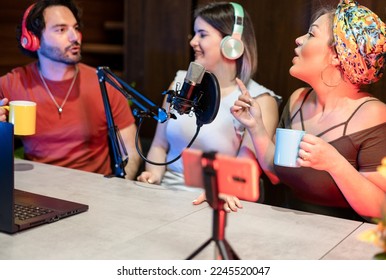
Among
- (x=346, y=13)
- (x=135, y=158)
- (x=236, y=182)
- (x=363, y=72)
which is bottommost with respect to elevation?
(x=135, y=158)

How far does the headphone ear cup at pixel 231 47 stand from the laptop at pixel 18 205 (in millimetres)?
860

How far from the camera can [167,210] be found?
1.65 metres

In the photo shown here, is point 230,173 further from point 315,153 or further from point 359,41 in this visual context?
point 359,41

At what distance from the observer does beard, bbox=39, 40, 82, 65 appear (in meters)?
2.42

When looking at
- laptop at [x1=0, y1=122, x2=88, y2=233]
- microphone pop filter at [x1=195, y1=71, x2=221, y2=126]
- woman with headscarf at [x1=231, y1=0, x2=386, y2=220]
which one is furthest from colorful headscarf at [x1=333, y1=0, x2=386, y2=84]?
laptop at [x1=0, y1=122, x2=88, y2=233]

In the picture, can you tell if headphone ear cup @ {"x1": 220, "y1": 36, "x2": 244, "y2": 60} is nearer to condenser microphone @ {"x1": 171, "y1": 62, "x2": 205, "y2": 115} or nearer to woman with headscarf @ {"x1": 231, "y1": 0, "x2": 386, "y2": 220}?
woman with headscarf @ {"x1": 231, "y1": 0, "x2": 386, "y2": 220}

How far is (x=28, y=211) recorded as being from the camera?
1.56m

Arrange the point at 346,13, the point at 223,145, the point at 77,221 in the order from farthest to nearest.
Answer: the point at 223,145
the point at 346,13
the point at 77,221

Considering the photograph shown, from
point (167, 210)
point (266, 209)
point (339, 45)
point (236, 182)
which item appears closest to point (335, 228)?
point (266, 209)

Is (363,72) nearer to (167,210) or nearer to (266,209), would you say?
(266,209)

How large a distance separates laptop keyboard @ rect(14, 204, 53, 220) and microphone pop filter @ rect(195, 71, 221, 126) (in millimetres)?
511

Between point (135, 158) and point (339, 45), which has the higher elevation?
point (339, 45)

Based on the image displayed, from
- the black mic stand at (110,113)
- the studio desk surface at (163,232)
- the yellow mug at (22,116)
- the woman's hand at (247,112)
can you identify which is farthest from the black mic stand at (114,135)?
the woman's hand at (247,112)
